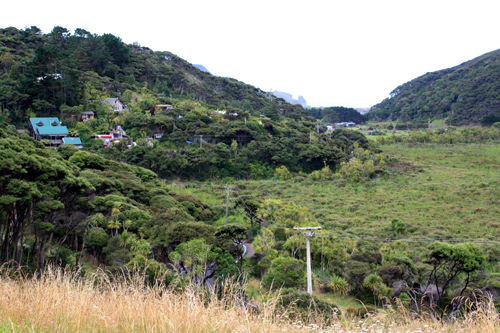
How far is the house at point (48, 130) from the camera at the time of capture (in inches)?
1033

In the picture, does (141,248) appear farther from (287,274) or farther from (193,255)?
(287,274)

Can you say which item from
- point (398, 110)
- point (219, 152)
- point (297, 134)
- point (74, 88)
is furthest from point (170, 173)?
point (398, 110)

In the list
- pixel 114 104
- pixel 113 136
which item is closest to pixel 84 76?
pixel 114 104

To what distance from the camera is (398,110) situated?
95.2m

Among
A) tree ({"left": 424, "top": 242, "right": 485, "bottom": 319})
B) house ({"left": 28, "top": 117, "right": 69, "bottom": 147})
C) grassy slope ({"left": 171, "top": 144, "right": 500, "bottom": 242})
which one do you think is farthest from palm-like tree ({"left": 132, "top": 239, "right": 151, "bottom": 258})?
house ({"left": 28, "top": 117, "right": 69, "bottom": 147})

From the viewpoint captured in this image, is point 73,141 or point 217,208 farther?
point 73,141

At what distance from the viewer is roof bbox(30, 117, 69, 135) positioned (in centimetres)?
2645

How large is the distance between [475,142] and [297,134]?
30164 millimetres

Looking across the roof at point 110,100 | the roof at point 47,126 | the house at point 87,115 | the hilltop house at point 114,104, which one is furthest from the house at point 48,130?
the roof at point 110,100

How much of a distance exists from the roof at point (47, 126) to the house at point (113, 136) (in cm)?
282

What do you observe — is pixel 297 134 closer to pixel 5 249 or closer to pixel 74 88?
pixel 74 88

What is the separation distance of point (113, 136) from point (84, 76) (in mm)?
12432

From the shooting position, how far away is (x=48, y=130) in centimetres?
2669

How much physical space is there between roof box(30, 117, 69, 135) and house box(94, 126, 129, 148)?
Result: 9.25 feet
